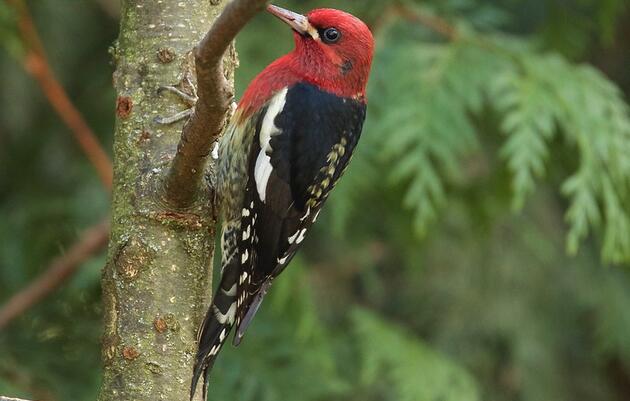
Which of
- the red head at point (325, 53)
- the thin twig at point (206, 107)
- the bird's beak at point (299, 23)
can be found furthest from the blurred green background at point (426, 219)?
the thin twig at point (206, 107)

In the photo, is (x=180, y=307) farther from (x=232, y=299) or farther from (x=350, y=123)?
(x=350, y=123)

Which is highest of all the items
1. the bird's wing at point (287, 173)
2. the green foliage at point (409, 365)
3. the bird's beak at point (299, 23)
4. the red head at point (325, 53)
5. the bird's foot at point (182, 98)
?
the bird's foot at point (182, 98)

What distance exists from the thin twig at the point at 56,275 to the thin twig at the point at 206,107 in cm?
166

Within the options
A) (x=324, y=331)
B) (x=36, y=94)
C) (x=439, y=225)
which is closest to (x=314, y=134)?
(x=324, y=331)

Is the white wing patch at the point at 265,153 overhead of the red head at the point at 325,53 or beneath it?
beneath

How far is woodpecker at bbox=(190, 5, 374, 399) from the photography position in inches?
110

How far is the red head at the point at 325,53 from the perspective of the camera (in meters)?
3.04

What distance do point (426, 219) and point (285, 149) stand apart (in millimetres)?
984

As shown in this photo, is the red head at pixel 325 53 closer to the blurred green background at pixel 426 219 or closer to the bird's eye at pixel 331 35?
the bird's eye at pixel 331 35

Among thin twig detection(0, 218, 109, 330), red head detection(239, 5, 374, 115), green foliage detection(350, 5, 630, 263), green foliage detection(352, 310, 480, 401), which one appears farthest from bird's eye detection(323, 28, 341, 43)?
green foliage detection(352, 310, 480, 401)

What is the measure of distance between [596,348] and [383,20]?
7.37 ft

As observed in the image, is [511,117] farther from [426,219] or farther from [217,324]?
[217,324]

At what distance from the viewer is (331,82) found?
10.2 feet

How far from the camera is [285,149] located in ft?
9.56
